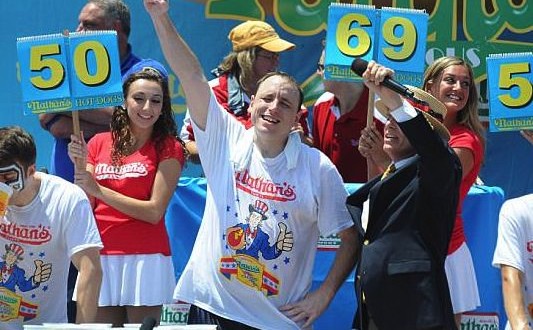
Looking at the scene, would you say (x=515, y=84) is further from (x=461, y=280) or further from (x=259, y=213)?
(x=259, y=213)

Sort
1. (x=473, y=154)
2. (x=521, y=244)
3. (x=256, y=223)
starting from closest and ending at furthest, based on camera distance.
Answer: (x=256, y=223), (x=521, y=244), (x=473, y=154)

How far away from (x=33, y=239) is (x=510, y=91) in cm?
210

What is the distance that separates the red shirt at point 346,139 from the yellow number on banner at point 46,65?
154 centimetres

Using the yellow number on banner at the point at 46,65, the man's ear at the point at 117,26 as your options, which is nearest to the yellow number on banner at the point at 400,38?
the yellow number on banner at the point at 46,65

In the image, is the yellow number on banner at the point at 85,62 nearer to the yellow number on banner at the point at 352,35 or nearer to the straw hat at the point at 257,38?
the yellow number on banner at the point at 352,35

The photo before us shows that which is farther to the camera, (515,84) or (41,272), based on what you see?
(515,84)

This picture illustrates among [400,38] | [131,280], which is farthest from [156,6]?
[131,280]

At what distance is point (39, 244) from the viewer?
13.2 feet

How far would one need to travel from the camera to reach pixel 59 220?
4027mm

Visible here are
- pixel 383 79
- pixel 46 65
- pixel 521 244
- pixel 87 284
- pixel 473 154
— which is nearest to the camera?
pixel 383 79

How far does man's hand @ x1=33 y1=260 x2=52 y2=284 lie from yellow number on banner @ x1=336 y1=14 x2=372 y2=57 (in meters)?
1.55

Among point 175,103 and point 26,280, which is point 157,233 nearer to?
point 26,280

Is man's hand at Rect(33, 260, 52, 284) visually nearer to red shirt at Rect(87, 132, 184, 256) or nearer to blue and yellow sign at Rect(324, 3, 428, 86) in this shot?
red shirt at Rect(87, 132, 184, 256)

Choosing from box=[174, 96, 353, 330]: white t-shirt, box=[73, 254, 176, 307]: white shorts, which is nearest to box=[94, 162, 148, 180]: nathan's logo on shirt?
box=[73, 254, 176, 307]: white shorts
